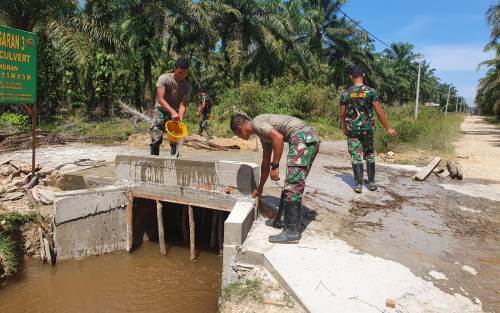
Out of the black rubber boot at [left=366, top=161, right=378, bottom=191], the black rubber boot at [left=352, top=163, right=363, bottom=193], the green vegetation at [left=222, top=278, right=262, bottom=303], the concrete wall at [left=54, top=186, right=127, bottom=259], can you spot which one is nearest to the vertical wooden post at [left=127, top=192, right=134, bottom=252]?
the concrete wall at [left=54, top=186, right=127, bottom=259]

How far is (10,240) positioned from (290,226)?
4.33 meters

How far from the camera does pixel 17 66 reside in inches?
256

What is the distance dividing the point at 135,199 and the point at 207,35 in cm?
1534

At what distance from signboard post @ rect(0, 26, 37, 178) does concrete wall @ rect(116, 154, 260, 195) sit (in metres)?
2.11

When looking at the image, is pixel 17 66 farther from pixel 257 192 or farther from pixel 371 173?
pixel 371 173

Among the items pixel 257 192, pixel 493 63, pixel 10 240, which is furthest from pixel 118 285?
pixel 493 63

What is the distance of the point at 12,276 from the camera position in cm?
556

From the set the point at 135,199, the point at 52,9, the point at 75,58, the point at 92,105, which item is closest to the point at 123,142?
the point at 75,58

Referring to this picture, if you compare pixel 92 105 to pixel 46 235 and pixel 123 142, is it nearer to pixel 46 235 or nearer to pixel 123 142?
pixel 123 142


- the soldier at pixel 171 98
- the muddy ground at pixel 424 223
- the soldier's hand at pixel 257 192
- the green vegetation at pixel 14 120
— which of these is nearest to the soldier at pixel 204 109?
the muddy ground at pixel 424 223

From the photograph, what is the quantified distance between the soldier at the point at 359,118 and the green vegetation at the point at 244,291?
286 cm

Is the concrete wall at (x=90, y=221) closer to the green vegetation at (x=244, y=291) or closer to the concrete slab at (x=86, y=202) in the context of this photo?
the concrete slab at (x=86, y=202)

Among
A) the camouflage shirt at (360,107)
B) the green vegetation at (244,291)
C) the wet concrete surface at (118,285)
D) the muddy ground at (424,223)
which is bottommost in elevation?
the wet concrete surface at (118,285)

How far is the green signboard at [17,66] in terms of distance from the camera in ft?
20.6
